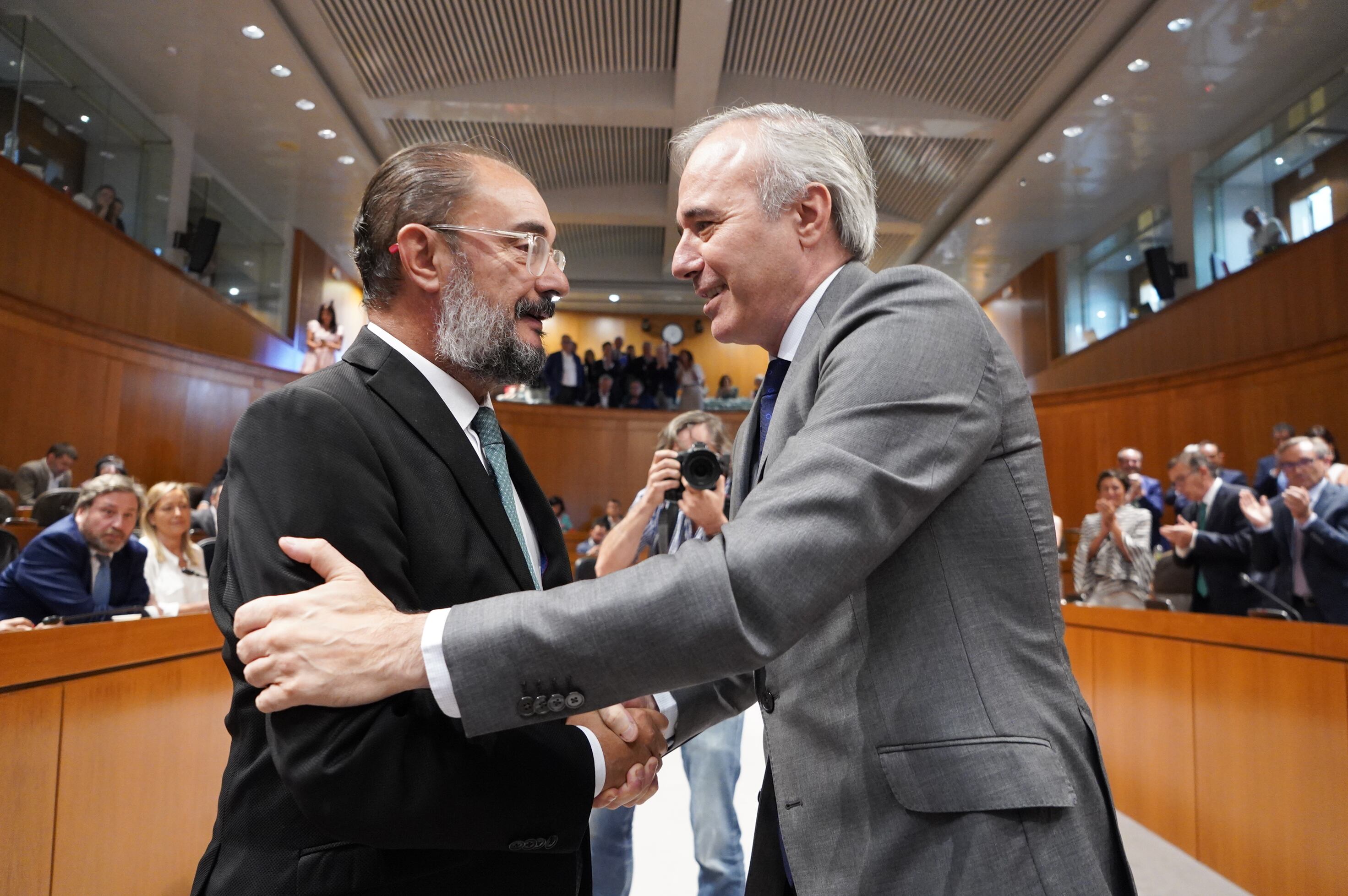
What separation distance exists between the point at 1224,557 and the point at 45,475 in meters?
8.37

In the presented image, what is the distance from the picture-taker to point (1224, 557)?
18.3 ft

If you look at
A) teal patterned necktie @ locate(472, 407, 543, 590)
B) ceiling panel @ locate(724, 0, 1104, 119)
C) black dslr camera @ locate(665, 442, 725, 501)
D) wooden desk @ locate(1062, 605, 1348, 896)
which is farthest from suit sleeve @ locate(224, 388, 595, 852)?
ceiling panel @ locate(724, 0, 1104, 119)

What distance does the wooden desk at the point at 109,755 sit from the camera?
228cm

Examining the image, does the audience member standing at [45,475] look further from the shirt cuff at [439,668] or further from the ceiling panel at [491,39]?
the shirt cuff at [439,668]

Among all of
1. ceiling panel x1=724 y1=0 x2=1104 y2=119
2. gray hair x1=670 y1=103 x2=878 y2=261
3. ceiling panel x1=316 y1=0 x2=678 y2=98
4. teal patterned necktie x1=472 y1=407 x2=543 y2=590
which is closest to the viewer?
teal patterned necktie x1=472 y1=407 x2=543 y2=590

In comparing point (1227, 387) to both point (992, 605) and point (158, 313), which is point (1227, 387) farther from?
point (158, 313)

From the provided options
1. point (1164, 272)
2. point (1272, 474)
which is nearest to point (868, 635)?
point (1272, 474)

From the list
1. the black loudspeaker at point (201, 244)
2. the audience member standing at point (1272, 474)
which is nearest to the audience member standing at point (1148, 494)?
the audience member standing at point (1272, 474)

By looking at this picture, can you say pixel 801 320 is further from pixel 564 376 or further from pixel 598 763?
pixel 564 376

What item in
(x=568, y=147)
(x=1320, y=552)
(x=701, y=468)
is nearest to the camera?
(x=701, y=468)

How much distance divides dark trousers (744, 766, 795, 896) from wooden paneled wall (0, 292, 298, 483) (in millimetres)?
8344

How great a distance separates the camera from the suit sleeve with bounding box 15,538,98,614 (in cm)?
402

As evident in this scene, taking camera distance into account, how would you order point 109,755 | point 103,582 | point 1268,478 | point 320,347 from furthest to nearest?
point 320,347 → point 1268,478 → point 103,582 → point 109,755

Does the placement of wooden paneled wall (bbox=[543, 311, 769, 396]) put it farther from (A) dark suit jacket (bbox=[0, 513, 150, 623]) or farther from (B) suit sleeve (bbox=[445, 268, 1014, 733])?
(B) suit sleeve (bbox=[445, 268, 1014, 733])
